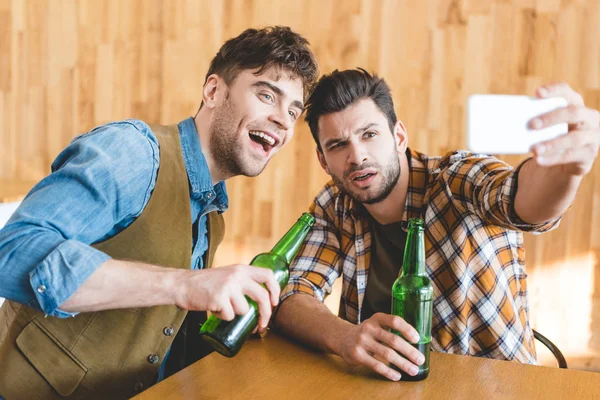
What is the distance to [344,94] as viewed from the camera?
1694mm

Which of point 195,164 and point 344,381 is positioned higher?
point 195,164

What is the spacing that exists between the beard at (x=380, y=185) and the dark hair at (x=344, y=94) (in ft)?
0.43

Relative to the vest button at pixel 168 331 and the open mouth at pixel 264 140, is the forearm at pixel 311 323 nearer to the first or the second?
the vest button at pixel 168 331

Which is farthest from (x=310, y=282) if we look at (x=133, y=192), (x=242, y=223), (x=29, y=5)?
(x=29, y=5)

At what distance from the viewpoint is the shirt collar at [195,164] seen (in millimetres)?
1434

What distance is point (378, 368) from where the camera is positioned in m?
1.09

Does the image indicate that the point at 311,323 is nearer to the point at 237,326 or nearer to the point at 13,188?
the point at 237,326

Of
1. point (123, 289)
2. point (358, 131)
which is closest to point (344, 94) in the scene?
point (358, 131)

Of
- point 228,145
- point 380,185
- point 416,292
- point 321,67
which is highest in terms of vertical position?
point 321,67

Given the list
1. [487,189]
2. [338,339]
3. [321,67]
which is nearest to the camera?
[338,339]

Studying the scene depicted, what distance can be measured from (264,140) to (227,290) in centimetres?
71

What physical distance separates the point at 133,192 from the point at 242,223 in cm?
198

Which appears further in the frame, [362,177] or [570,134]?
[362,177]

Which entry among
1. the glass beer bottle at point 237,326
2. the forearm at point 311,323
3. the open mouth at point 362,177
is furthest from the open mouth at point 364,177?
the glass beer bottle at point 237,326
